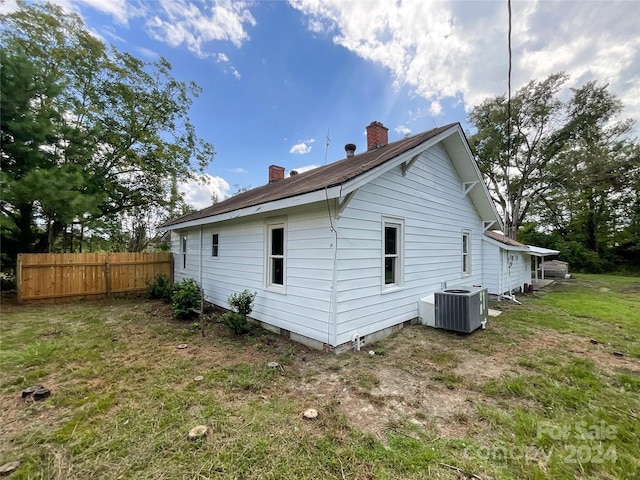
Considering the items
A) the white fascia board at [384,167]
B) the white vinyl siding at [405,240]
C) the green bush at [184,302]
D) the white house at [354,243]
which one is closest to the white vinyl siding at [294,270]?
the white house at [354,243]

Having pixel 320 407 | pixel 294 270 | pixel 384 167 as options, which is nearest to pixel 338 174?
pixel 384 167

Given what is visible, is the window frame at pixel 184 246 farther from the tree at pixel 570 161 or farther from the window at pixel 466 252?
the tree at pixel 570 161

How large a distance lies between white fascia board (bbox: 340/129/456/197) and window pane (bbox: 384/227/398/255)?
52.8 inches

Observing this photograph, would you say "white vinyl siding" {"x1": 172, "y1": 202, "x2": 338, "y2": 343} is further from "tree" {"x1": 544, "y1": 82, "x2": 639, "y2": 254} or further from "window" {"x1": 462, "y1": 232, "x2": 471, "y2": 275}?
"tree" {"x1": 544, "y1": 82, "x2": 639, "y2": 254}

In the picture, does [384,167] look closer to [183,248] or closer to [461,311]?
[461,311]

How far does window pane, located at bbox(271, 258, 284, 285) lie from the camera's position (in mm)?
5646

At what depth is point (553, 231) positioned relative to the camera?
2630 cm

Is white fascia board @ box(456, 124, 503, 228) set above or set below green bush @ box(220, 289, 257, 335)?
above

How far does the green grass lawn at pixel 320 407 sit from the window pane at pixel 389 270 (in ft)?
3.83

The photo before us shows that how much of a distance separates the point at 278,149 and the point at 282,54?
6945mm

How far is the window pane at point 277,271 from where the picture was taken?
565 centimetres

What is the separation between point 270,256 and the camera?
18.9ft

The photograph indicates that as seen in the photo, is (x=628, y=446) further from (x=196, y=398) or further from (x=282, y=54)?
(x=282, y=54)

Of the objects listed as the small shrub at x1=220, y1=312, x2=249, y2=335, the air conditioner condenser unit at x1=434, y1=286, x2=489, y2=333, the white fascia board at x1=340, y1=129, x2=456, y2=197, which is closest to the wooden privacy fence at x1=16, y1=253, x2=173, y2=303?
the small shrub at x1=220, y1=312, x2=249, y2=335
